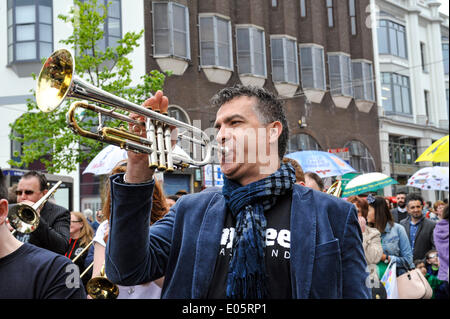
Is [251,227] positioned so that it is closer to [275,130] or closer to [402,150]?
[275,130]

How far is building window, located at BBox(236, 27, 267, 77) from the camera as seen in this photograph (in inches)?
760

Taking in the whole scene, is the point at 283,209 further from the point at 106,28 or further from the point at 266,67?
the point at 266,67

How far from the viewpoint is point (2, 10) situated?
16.1m

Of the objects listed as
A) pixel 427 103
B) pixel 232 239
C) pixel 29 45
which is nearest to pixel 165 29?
pixel 29 45

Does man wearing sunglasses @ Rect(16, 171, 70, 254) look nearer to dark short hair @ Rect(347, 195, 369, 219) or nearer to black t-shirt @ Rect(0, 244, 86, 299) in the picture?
black t-shirt @ Rect(0, 244, 86, 299)

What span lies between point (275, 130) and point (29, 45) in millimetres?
15818

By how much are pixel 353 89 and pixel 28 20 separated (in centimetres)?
1400

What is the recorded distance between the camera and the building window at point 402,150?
82.0 ft

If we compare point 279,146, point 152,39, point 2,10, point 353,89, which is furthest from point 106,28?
point 279,146

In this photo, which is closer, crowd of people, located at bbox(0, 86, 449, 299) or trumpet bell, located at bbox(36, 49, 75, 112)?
crowd of people, located at bbox(0, 86, 449, 299)

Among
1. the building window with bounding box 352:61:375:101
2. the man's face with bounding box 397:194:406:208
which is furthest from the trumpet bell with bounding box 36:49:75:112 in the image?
the building window with bounding box 352:61:375:101

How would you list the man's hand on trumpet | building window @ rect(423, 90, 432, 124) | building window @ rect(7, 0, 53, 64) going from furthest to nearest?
building window @ rect(423, 90, 432, 124) → building window @ rect(7, 0, 53, 64) → the man's hand on trumpet

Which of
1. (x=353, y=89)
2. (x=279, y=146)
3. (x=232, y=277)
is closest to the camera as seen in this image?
(x=232, y=277)

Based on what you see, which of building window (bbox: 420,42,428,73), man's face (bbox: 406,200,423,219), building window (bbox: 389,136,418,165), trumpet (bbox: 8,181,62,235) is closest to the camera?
trumpet (bbox: 8,181,62,235)
